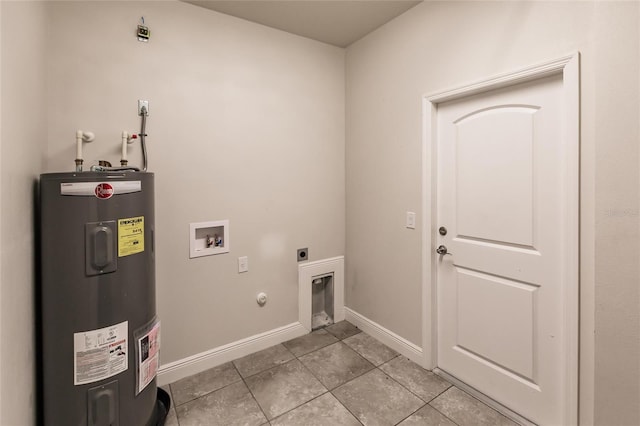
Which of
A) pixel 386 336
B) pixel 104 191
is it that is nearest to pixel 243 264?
pixel 104 191

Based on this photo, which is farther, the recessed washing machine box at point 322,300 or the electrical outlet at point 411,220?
the recessed washing machine box at point 322,300

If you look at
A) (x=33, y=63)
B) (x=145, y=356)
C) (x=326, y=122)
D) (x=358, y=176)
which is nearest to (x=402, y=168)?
(x=358, y=176)

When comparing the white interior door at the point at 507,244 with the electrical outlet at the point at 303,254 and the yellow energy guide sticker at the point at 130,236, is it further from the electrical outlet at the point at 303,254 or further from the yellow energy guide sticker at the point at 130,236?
the yellow energy guide sticker at the point at 130,236

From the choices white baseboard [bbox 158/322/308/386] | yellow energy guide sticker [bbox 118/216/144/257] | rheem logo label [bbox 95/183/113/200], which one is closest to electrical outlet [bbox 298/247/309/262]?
white baseboard [bbox 158/322/308/386]

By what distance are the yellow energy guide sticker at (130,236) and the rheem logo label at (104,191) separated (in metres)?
0.13

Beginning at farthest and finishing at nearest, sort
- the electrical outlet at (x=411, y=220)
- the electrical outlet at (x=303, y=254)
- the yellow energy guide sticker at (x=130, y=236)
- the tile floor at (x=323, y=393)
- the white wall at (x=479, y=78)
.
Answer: the electrical outlet at (x=303, y=254), the electrical outlet at (x=411, y=220), the tile floor at (x=323, y=393), the yellow energy guide sticker at (x=130, y=236), the white wall at (x=479, y=78)

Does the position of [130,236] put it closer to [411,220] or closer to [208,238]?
[208,238]

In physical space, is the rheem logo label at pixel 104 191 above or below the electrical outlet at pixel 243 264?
above

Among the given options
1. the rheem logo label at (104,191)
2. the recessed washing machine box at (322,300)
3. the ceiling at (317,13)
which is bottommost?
the recessed washing machine box at (322,300)

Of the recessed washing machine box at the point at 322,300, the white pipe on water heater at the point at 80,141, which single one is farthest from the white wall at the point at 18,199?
the recessed washing machine box at the point at 322,300

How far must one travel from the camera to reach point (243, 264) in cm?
242

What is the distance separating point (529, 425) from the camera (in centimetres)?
170

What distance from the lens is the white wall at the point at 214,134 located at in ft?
5.95

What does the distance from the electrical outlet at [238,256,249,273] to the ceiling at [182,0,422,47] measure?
1.88 m
